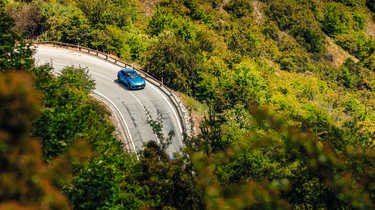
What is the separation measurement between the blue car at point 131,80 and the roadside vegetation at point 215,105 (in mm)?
3692

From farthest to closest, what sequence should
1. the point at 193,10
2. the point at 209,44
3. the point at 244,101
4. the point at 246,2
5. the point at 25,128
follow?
the point at 246,2 → the point at 193,10 → the point at 209,44 → the point at 244,101 → the point at 25,128

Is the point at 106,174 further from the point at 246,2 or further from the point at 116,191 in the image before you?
the point at 246,2

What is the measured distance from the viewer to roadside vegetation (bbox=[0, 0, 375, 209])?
4770mm

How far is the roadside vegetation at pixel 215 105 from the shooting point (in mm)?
4770

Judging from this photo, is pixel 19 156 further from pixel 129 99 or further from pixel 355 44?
pixel 355 44

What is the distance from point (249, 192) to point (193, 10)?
6124cm

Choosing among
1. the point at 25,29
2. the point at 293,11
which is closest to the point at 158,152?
the point at 25,29

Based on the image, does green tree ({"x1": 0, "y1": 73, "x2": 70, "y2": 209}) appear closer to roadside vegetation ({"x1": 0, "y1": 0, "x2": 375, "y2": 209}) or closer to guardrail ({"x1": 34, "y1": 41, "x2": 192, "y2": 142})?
roadside vegetation ({"x1": 0, "y1": 0, "x2": 375, "y2": 209})

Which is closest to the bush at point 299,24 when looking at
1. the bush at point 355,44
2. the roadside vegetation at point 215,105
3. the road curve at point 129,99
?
the roadside vegetation at point 215,105

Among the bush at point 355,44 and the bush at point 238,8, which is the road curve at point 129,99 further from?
the bush at point 355,44

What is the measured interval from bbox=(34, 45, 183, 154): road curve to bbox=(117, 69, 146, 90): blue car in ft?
2.06

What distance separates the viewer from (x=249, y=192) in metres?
4.64

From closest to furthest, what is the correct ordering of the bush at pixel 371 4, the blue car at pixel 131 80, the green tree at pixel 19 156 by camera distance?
the green tree at pixel 19 156 → the blue car at pixel 131 80 → the bush at pixel 371 4

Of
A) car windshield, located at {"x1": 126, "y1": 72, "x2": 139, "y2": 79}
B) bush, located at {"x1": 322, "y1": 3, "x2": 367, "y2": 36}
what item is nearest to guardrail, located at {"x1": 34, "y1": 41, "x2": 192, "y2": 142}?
car windshield, located at {"x1": 126, "y1": 72, "x2": 139, "y2": 79}
